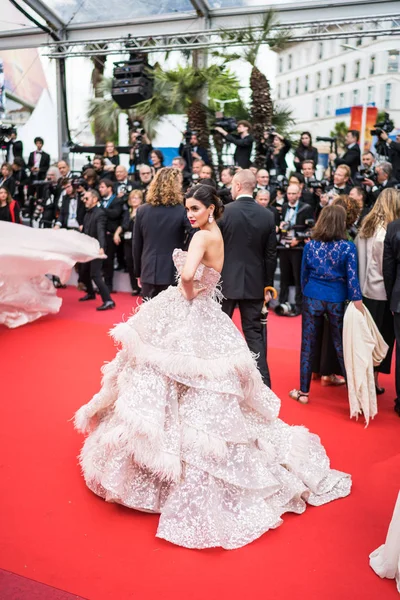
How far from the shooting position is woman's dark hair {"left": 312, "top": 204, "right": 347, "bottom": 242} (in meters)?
4.03

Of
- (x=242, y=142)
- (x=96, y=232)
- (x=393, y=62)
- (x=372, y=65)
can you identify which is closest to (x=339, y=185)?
(x=242, y=142)

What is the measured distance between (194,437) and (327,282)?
1.91 meters

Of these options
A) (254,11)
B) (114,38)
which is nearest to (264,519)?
(254,11)

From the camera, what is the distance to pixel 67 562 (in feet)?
7.82

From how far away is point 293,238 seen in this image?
696 centimetres

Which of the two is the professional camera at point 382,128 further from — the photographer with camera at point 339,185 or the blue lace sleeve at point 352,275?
the blue lace sleeve at point 352,275

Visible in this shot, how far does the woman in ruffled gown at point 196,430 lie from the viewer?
2.59 metres

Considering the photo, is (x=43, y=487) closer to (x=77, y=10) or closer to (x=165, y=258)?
(x=165, y=258)

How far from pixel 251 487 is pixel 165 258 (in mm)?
2721

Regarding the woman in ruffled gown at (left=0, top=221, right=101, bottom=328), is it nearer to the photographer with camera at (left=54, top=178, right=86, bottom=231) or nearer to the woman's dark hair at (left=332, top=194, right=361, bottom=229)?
the photographer with camera at (left=54, top=178, right=86, bottom=231)

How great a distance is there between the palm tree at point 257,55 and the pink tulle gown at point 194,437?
7551 millimetres

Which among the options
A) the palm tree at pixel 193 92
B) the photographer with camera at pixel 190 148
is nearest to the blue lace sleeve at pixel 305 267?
the photographer with camera at pixel 190 148

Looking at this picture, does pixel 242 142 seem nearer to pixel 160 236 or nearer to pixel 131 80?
pixel 131 80

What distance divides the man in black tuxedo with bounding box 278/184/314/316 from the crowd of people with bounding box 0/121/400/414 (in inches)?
0.5
